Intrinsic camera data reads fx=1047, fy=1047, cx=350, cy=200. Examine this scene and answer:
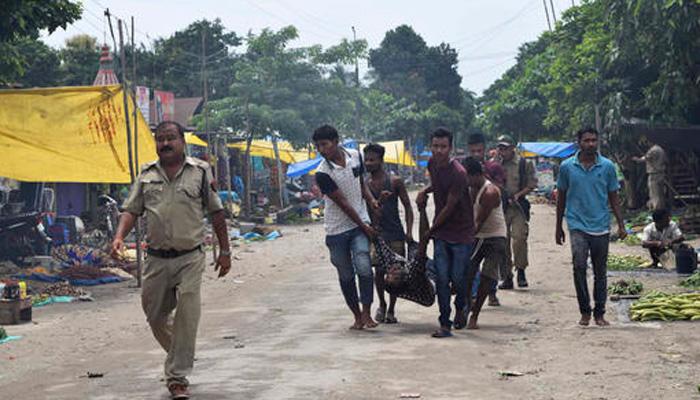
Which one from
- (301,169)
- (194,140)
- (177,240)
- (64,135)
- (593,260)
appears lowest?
(593,260)

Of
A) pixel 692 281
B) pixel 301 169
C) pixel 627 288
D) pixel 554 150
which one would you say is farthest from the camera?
pixel 301 169

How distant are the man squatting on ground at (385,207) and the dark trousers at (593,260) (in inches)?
63.9

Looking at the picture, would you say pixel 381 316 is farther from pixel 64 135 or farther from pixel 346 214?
pixel 64 135

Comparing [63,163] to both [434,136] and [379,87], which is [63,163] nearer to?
[434,136]

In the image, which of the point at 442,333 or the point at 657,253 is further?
the point at 657,253

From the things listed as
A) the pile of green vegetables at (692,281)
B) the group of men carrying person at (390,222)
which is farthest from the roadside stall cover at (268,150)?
the group of men carrying person at (390,222)

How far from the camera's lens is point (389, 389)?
6.77 meters

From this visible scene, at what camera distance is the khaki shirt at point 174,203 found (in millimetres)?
6855

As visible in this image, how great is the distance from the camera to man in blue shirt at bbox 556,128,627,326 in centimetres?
959

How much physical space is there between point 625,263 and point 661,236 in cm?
99

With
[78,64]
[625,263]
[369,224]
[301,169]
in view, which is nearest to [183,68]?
[78,64]

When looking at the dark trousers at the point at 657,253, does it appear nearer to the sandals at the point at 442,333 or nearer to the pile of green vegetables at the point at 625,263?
the pile of green vegetables at the point at 625,263

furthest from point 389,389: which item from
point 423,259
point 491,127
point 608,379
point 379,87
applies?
point 379,87

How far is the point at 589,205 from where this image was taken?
9.59m
